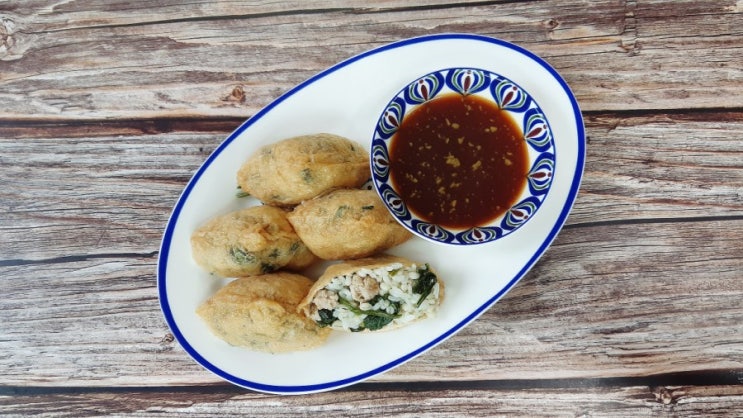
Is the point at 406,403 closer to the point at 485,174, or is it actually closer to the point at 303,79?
the point at 485,174

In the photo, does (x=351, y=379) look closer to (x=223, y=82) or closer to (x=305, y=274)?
(x=305, y=274)

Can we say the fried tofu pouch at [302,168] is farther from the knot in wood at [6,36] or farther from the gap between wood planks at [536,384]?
the knot in wood at [6,36]

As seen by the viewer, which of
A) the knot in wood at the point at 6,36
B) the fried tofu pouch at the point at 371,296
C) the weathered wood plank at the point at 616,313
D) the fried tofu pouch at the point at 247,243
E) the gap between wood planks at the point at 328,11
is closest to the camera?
the fried tofu pouch at the point at 371,296

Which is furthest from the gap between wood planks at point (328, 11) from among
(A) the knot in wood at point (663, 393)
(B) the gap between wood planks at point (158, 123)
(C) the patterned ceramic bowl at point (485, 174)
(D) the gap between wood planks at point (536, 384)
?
(A) the knot in wood at point (663, 393)

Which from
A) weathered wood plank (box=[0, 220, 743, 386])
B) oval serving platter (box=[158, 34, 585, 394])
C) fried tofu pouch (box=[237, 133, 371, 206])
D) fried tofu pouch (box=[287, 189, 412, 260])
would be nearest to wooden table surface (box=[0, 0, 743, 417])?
weathered wood plank (box=[0, 220, 743, 386])

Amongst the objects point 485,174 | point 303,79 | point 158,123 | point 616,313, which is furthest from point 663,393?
point 158,123

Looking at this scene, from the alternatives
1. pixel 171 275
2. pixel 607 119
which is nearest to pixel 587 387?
pixel 607 119

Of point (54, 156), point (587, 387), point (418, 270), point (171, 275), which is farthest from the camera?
point (54, 156)
